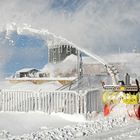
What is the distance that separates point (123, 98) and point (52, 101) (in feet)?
11.4

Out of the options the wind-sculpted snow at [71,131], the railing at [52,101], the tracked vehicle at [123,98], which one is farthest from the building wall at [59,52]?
the wind-sculpted snow at [71,131]

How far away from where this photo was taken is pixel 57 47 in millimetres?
81438

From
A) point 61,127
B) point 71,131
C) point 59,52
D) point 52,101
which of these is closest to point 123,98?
point 52,101

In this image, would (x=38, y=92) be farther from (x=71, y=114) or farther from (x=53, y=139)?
(x=53, y=139)

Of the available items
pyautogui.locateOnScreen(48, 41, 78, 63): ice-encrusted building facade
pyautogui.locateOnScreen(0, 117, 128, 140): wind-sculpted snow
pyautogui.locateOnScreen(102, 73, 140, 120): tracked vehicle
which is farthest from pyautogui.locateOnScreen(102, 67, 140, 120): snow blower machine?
pyautogui.locateOnScreen(48, 41, 78, 63): ice-encrusted building facade

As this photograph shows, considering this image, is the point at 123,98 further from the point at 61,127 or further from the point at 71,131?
the point at 71,131

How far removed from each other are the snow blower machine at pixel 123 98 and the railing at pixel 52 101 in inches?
30.7

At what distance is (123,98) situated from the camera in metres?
17.7

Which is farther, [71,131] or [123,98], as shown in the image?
[123,98]

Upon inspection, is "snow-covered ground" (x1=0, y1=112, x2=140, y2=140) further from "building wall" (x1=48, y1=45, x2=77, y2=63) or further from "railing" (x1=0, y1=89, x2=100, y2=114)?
"building wall" (x1=48, y1=45, x2=77, y2=63)

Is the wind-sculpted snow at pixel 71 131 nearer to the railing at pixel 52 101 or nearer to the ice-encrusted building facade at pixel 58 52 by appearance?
the railing at pixel 52 101

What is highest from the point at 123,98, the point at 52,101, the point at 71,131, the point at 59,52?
the point at 59,52

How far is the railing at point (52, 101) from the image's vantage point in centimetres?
1833

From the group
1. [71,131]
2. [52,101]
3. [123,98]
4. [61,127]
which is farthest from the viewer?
[52,101]
